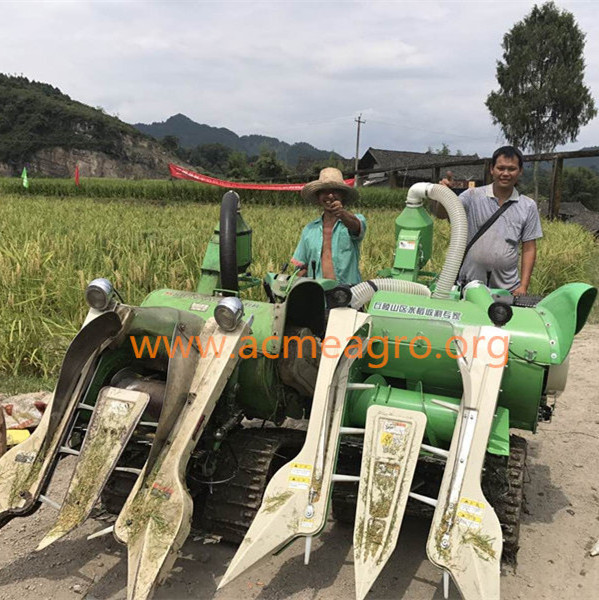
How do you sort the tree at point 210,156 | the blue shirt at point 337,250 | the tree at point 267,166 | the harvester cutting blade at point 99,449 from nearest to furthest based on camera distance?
the harvester cutting blade at point 99,449, the blue shirt at point 337,250, the tree at point 267,166, the tree at point 210,156

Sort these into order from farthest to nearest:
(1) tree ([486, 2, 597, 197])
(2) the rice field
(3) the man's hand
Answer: (1) tree ([486, 2, 597, 197]) → (2) the rice field → (3) the man's hand

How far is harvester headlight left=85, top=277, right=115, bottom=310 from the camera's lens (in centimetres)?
244

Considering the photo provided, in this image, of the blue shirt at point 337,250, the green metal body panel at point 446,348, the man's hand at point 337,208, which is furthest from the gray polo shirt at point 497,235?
the green metal body panel at point 446,348

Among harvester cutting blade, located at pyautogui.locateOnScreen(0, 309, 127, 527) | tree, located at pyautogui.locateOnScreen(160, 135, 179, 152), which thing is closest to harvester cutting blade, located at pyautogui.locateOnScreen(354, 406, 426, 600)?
harvester cutting blade, located at pyautogui.locateOnScreen(0, 309, 127, 527)

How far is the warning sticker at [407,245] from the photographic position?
363cm

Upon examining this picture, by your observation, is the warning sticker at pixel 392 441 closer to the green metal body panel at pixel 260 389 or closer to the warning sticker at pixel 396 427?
the warning sticker at pixel 396 427

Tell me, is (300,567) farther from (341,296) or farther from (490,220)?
(490,220)

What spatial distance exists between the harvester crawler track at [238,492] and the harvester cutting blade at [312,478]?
30cm

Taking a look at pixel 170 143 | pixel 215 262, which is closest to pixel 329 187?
pixel 215 262

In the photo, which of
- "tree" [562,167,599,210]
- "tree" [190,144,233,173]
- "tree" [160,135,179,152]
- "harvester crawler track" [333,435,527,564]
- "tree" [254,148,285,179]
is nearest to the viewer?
"harvester crawler track" [333,435,527,564]

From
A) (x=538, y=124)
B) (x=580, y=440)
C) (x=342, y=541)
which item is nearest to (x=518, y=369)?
(x=342, y=541)

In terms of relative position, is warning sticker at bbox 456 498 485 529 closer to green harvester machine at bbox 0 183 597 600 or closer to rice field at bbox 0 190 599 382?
green harvester machine at bbox 0 183 597 600

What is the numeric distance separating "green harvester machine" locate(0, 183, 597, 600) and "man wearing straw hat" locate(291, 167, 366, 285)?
97 centimetres

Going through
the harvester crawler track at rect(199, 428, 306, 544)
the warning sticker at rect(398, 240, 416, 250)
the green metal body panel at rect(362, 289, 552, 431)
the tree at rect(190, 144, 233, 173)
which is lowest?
the harvester crawler track at rect(199, 428, 306, 544)
